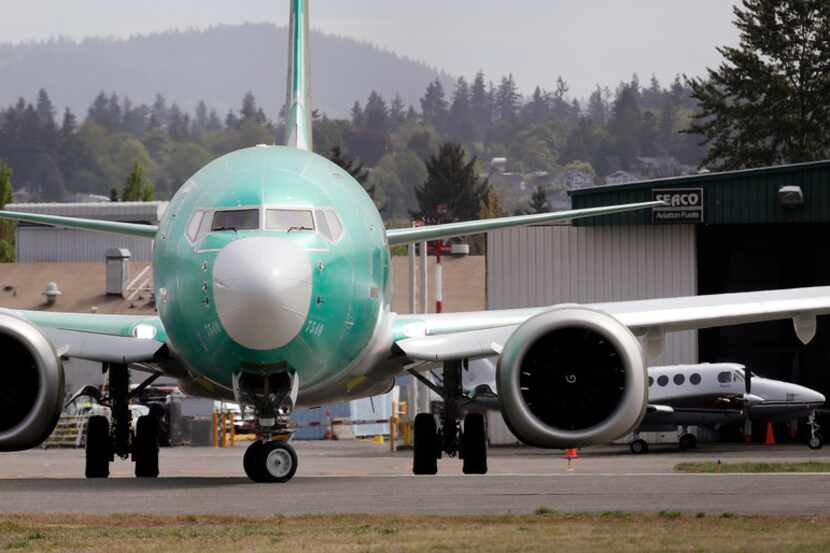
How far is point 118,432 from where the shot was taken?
78.5 ft

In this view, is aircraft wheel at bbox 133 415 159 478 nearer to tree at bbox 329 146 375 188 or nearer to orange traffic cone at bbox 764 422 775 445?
orange traffic cone at bbox 764 422 775 445

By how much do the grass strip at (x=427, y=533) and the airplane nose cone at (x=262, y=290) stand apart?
2502 millimetres

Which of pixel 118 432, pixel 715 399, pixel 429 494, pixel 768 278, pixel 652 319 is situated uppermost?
pixel 768 278

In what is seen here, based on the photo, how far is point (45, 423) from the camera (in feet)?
66.7

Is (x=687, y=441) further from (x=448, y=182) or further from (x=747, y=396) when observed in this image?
(x=448, y=182)

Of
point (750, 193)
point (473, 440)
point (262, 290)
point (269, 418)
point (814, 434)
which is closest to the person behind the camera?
point (262, 290)

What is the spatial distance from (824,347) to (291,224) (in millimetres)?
40308

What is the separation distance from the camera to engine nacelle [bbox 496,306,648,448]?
64.1ft

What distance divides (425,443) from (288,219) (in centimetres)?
555

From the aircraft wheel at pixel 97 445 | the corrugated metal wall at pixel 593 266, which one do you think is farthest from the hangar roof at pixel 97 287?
the aircraft wheel at pixel 97 445

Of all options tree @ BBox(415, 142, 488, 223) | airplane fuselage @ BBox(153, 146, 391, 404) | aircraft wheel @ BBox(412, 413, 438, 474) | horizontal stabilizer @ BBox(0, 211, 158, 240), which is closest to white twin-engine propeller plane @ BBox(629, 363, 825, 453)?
aircraft wheel @ BBox(412, 413, 438, 474)

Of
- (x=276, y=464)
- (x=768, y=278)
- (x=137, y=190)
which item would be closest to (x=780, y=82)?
(x=768, y=278)

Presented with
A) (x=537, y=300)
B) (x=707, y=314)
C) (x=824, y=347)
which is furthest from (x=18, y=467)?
(x=824, y=347)

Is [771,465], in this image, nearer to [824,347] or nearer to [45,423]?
[45,423]
